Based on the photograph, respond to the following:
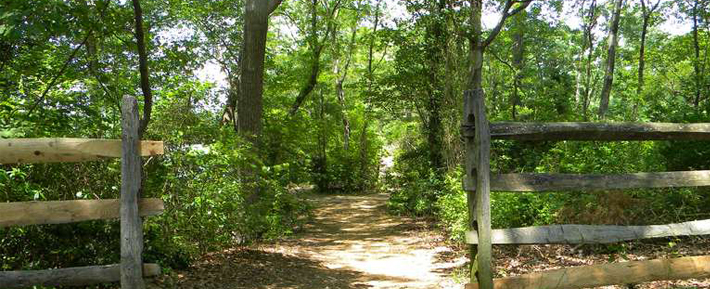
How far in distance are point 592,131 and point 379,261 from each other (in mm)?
5606

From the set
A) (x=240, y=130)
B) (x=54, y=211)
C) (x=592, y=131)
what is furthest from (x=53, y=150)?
(x=240, y=130)

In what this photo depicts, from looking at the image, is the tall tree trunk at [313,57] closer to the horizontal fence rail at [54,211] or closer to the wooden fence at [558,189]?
the horizontal fence rail at [54,211]

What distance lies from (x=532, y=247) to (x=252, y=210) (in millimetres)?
4955

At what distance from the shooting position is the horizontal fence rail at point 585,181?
13.3ft

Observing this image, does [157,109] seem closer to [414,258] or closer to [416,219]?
[414,258]

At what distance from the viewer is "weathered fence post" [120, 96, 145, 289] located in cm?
404

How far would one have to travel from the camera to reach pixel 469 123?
4238 mm

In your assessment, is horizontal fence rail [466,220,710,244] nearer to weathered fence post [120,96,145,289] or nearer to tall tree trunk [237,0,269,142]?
weathered fence post [120,96,145,289]

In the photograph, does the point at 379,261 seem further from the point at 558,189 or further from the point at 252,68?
the point at 558,189

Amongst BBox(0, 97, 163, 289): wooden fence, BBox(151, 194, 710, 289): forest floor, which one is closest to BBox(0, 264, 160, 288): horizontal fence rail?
BBox(0, 97, 163, 289): wooden fence

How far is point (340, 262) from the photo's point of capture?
9.12m

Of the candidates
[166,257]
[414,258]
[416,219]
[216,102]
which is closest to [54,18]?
[166,257]

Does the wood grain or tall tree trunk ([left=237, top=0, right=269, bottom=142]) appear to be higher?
tall tree trunk ([left=237, top=0, right=269, bottom=142])

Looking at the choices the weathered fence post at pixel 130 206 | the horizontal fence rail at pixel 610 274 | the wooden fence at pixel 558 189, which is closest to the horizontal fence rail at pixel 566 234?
the wooden fence at pixel 558 189
